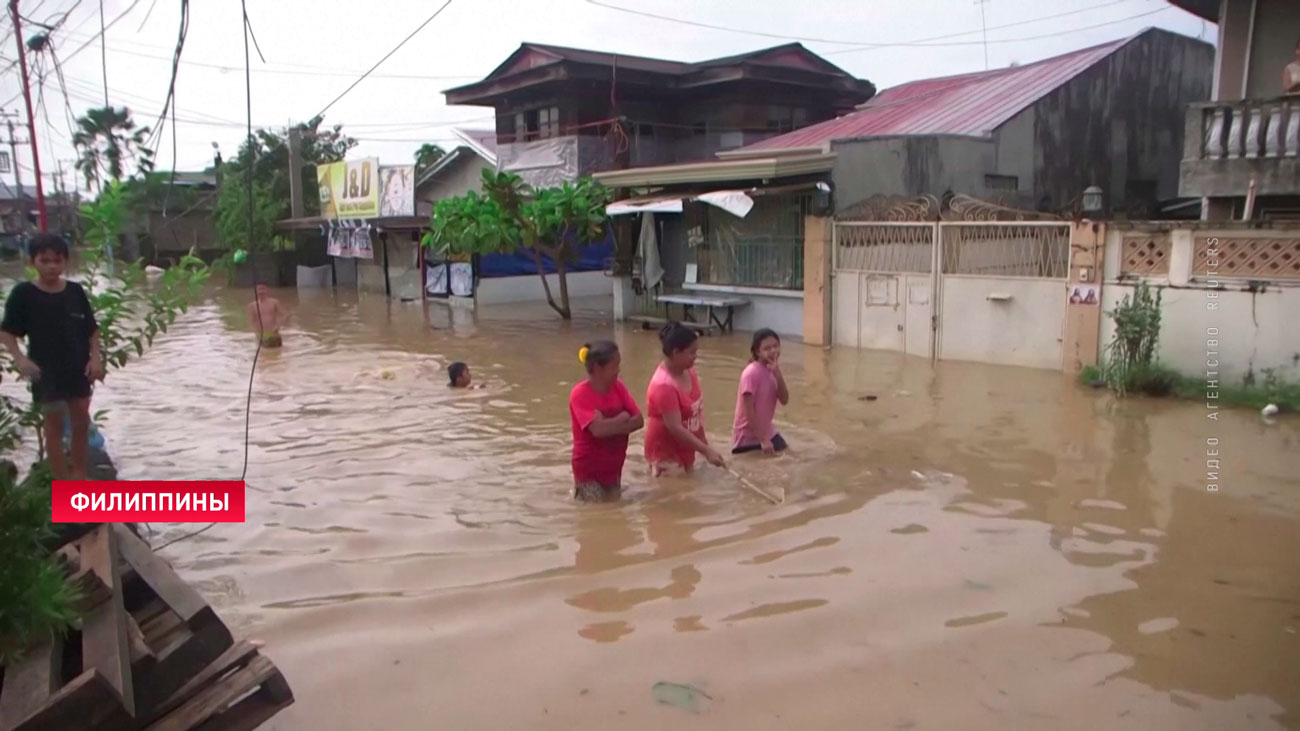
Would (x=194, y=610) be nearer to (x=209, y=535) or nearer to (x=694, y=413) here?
(x=209, y=535)

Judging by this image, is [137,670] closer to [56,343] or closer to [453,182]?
[56,343]

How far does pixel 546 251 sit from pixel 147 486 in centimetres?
1420

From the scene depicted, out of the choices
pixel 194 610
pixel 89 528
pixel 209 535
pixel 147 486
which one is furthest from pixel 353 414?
pixel 194 610

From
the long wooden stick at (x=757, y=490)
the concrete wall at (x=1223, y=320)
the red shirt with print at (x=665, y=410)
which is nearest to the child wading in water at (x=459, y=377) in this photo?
the red shirt with print at (x=665, y=410)

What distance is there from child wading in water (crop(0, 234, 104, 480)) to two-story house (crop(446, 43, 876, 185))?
615 inches

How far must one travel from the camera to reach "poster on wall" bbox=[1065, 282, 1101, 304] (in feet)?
34.5

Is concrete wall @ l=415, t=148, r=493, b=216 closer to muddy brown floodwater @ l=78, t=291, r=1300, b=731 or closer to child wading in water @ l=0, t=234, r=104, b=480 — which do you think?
muddy brown floodwater @ l=78, t=291, r=1300, b=731

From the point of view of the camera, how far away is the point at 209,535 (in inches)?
239

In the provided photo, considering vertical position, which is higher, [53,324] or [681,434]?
[53,324]

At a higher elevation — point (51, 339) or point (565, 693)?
point (51, 339)

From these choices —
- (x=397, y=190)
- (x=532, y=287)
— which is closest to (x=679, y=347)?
(x=532, y=287)

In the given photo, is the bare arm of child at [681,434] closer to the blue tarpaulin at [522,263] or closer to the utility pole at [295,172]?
the blue tarpaulin at [522,263]

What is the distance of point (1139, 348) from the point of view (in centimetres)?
978

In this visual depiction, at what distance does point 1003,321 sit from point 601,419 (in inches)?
296
